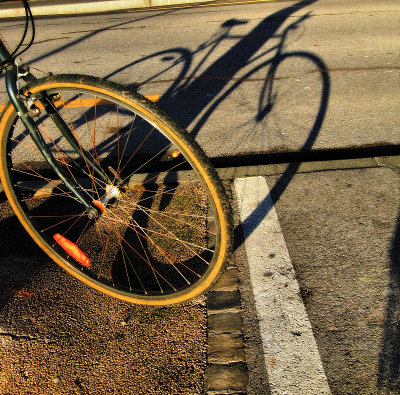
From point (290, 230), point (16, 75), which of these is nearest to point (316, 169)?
point (290, 230)

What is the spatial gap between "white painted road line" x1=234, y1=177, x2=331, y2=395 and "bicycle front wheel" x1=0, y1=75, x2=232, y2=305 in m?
0.35

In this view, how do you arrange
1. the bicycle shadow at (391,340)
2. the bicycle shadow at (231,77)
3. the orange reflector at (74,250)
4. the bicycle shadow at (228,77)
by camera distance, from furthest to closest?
1. the bicycle shadow at (228,77)
2. the bicycle shadow at (231,77)
3. the orange reflector at (74,250)
4. the bicycle shadow at (391,340)

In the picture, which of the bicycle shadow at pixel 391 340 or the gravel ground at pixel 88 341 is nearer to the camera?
the bicycle shadow at pixel 391 340

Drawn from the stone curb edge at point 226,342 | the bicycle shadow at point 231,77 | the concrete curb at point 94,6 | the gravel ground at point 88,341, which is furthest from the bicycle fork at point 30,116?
the concrete curb at point 94,6

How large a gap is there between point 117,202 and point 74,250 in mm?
493

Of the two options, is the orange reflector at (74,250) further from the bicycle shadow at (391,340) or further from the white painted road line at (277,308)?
the bicycle shadow at (391,340)

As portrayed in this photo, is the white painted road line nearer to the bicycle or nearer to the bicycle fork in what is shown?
the bicycle

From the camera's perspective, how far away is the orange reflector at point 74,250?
8.86ft

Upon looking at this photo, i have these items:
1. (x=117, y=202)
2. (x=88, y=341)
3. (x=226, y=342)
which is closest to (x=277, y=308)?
(x=226, y=342)

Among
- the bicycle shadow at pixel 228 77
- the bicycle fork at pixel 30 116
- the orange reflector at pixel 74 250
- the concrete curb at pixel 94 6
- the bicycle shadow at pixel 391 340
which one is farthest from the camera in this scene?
the concrete curb at pixel 94 6

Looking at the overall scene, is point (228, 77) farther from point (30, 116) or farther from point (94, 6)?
point (94, 6)

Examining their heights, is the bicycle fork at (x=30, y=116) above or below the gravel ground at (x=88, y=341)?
above

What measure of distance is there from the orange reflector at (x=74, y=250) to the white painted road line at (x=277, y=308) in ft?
3.79

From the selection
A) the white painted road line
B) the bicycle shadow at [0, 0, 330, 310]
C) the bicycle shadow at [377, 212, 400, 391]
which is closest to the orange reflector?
the bicycle shadow at [0, 0, 330, 310]
